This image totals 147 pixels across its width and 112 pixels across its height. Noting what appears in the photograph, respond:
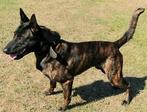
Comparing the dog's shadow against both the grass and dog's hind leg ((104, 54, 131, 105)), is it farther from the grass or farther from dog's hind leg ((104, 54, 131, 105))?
dog's hind leg ((104, 54, 131, 105))

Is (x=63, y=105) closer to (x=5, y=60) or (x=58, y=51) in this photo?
(x=58, y=51)

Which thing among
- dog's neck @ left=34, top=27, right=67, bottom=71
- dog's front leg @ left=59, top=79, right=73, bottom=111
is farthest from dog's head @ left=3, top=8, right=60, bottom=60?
dog's front leg @ left=59, top=79, right=73, bottom=111

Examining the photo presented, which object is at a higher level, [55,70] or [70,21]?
[55,70]

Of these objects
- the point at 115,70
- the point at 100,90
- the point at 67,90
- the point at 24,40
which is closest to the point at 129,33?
the point at 115,70

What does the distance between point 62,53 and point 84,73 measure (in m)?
2.36

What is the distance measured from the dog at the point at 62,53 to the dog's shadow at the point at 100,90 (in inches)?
23.2

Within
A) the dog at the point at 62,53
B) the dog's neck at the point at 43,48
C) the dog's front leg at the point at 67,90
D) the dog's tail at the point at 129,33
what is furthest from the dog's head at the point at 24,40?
the dog's tail at the point at 129,33

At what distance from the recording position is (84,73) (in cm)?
1026

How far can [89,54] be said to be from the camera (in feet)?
27.1

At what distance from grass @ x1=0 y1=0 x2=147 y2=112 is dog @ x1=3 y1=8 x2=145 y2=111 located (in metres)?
0.48

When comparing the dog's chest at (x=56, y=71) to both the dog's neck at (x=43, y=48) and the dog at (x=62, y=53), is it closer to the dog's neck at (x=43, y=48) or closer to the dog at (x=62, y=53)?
the dog at (x=62, y=53)

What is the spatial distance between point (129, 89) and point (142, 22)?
5.43 m

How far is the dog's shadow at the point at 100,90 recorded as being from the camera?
30.3ft

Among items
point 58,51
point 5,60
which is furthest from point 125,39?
point 5,60
